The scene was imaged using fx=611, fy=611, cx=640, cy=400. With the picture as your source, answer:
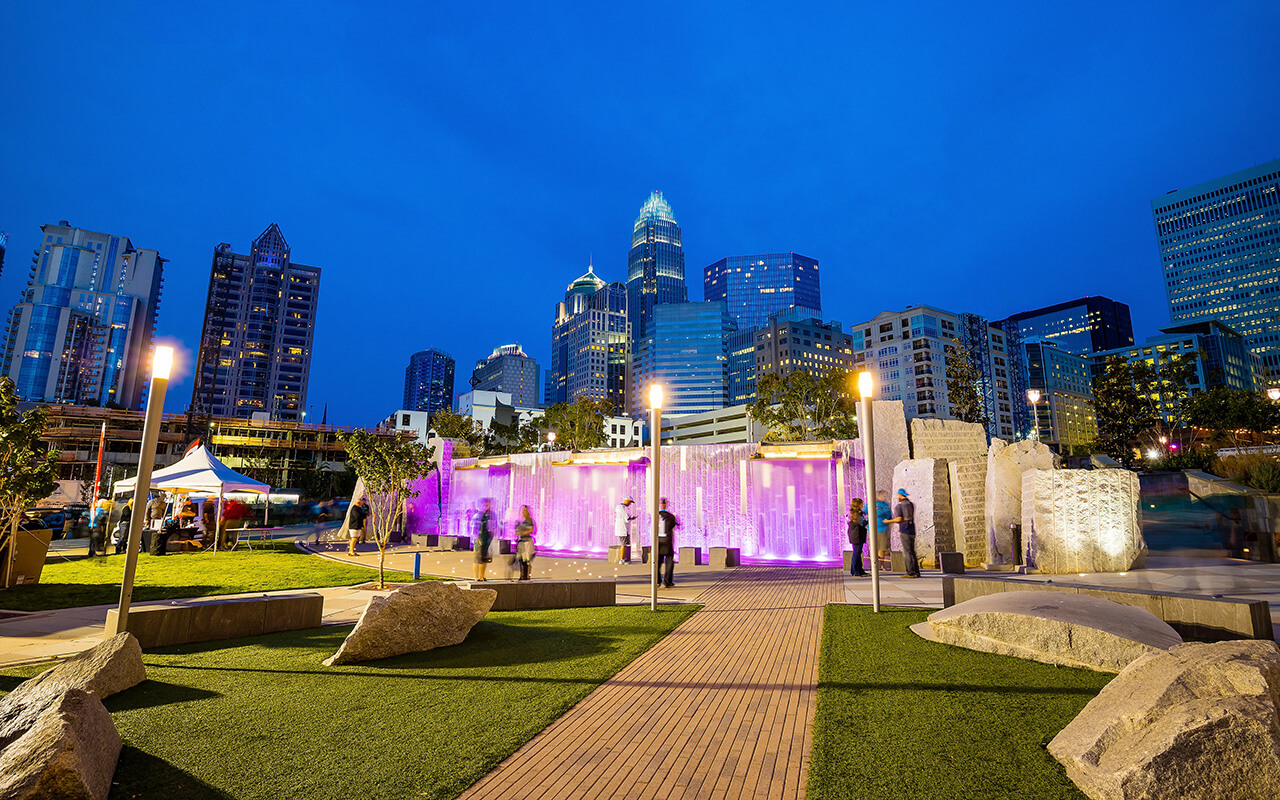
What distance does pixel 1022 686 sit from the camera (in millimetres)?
5211

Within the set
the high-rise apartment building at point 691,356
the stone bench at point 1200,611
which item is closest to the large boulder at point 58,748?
the stone bench at point 1200,611

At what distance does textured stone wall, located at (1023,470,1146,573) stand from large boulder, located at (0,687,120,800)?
14.5 metres

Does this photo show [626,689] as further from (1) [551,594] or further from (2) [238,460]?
(2) [238,460]

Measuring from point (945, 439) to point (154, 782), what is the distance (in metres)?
19.0

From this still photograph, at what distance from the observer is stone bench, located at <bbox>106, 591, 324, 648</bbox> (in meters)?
6.93

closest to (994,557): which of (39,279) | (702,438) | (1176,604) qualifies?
(1176,604)

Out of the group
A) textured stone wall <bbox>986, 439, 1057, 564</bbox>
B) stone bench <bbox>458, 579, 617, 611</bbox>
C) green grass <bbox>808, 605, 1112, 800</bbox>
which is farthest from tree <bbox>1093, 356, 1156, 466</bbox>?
green grass <bbox>808, 605, 1112, 800</bbox>

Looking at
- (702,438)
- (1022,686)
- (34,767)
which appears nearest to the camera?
(34,767)

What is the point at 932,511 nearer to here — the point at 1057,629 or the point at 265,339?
the point at 1057,629

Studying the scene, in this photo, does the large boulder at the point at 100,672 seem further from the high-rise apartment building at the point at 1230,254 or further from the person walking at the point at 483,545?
the high-rise apartment building at the point at 1230,254

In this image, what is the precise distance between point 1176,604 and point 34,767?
9.72m

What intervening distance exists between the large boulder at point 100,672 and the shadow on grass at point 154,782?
71 centimetres

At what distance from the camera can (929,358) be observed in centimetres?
11269

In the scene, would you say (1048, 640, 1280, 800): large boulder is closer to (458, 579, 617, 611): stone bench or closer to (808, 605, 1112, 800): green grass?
(808, 605, 1112, 800): green grass
